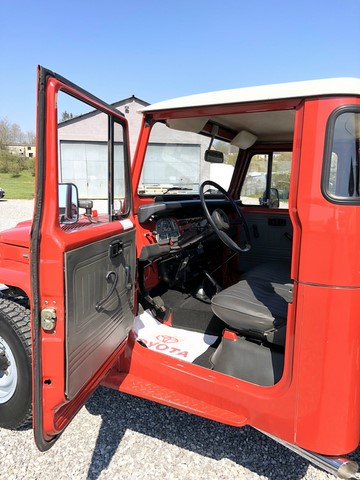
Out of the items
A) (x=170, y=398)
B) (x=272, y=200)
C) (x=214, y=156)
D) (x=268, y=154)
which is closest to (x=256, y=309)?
(x=170, y=398)

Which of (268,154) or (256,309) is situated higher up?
(268,154)

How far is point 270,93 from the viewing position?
5.84 ft

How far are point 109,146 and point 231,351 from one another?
1435 mm

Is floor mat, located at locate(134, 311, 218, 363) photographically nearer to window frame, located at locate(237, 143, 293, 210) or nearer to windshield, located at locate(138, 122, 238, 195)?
windshield, located at locate(138, 122, 238, 195)

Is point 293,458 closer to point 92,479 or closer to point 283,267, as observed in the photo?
point 92,479

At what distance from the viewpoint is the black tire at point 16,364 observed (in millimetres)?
2223

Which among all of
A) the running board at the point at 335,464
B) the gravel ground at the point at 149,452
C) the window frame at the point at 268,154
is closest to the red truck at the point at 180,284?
the running board at the point at 335,464

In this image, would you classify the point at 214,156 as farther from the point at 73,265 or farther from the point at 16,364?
the point at 16,364

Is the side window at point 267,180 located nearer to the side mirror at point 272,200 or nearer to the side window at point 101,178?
the side mirror at point 272,200

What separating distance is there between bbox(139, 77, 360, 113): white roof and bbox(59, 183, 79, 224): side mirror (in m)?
0.73

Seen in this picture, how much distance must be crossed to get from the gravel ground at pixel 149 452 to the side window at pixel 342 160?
5.14 feet

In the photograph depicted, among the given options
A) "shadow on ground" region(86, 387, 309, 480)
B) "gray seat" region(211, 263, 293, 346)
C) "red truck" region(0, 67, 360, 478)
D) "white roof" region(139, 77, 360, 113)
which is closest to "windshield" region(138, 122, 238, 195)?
"red truck" region(0, 67, 360, 478)

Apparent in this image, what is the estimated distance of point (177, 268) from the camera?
317 cm

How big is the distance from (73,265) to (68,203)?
0.36 metres
